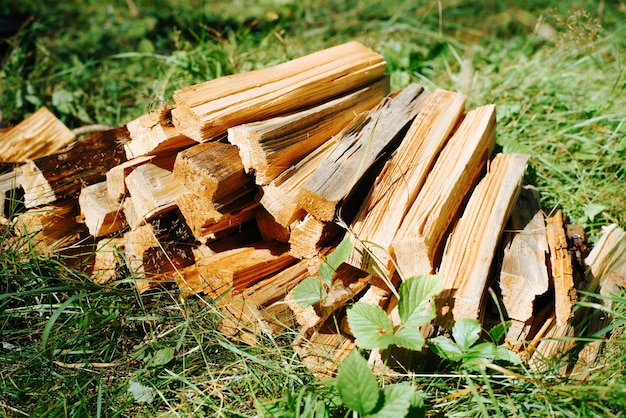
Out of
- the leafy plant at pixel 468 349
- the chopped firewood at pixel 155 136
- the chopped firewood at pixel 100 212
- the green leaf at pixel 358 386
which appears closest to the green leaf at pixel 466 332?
the leafy plant at pixel 468 349

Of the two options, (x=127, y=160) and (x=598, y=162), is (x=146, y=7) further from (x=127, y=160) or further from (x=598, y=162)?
(x=598, y=162)

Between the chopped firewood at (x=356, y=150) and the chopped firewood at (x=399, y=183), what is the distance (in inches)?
2.6

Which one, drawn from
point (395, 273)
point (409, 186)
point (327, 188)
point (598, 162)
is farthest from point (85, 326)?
point (598, 162)

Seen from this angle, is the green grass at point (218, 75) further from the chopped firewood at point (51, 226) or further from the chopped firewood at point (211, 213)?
the chopped firewood at point (211, 213)

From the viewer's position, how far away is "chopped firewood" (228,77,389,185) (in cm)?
209

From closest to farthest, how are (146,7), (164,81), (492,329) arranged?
(492,329) → (164,81) → (146,7)

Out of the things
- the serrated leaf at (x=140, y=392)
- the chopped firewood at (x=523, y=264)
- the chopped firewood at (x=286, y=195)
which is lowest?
the serrated leaf at (x=140, y=392)

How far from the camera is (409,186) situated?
2.14 metres

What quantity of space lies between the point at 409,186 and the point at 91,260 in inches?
60.4

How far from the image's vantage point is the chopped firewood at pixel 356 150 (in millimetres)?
1969

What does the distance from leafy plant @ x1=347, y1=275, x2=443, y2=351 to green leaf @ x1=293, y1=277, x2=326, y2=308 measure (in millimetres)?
138

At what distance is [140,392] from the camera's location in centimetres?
195

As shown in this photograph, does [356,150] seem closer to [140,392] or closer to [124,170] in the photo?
[124,170]

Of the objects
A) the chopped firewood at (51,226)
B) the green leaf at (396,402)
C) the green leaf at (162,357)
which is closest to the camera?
the green leaf at (396,402)
